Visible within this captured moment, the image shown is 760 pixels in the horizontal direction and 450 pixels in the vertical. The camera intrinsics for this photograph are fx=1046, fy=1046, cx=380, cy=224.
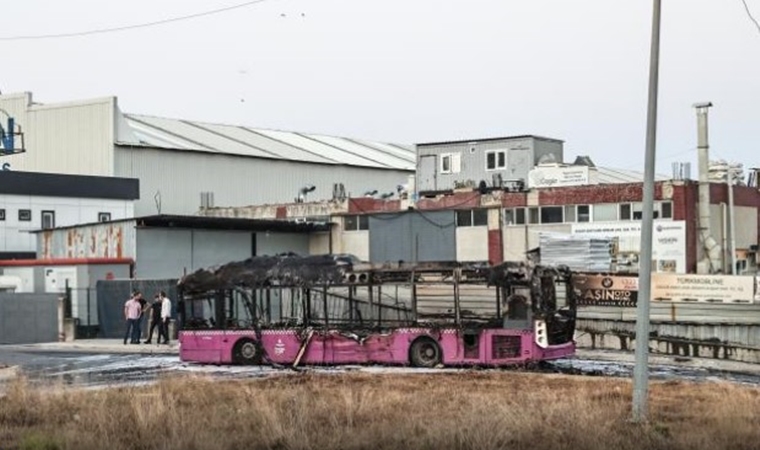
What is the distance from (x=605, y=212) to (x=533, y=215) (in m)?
3.89

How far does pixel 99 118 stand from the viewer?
68.3 meters

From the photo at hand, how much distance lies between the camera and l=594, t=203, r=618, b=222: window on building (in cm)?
5194

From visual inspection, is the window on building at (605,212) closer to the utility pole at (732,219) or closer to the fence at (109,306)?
the utility pole at (732,219)

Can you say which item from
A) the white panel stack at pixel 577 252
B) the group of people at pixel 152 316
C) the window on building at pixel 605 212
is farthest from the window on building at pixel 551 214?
the group of people at pixel 152 316

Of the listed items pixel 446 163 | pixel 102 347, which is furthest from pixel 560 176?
pixel 102 347

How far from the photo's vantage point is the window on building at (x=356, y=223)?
199 ft

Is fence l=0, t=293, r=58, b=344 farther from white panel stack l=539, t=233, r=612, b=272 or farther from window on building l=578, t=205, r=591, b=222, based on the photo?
window on building l=578, t=205, r=591, b=222

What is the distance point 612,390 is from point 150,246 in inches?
1329

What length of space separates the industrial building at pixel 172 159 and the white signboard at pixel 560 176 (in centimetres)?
1737

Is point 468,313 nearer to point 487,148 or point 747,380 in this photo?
point 747,380

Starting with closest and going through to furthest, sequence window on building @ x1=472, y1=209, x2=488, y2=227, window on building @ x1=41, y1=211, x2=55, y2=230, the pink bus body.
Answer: the pink bus body < window on building @ x1=472, y1=209, x2=488, y2=227 < window on building @ x1=41, y1=211, x2=55, y2=230

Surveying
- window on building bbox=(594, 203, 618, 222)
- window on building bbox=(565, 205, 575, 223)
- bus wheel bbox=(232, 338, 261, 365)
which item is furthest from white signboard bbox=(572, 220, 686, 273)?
bus wheel bbox=(232, 338, 261, 365)

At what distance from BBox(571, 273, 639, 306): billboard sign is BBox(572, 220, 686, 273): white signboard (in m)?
13.4

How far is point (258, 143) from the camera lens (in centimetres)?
8044
